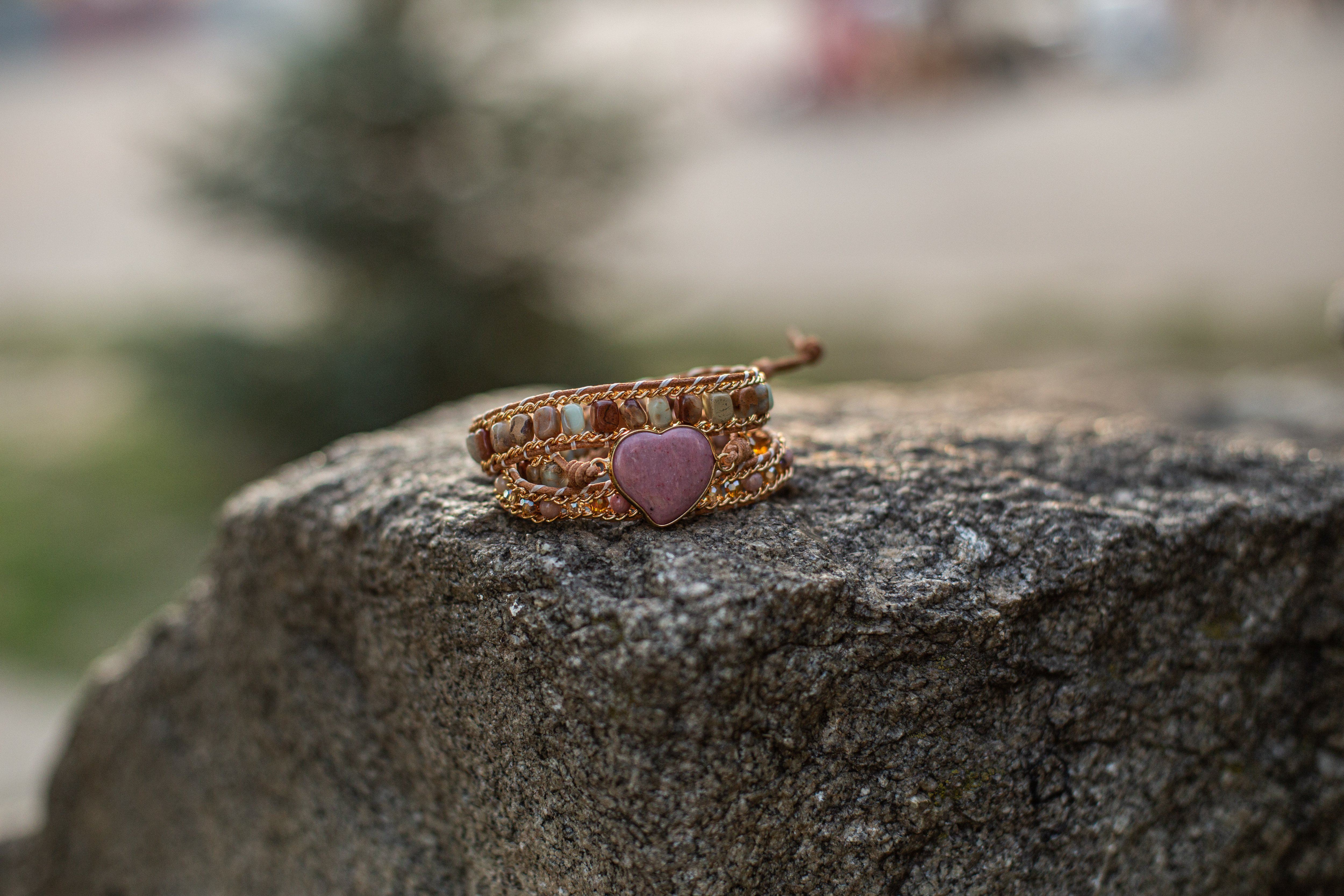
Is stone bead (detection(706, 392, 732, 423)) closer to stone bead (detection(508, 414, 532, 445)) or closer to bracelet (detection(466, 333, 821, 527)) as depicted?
bracelet (detection(466, 333, 821, 527))

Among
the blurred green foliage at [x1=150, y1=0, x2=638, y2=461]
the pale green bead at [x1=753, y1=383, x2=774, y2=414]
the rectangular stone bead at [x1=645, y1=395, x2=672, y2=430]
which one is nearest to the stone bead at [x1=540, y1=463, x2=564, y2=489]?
the rectangular stone bead at [x1=645, y1=395, x2=672, y2=430]

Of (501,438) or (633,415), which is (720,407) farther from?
(501,438)

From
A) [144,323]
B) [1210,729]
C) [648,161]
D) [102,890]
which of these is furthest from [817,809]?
[144,323]

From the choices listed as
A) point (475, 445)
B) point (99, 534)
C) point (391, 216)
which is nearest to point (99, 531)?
point (99, 534)

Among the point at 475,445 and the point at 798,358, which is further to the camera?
the point at 798,358

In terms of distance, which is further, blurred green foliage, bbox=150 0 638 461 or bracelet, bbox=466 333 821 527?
blurred green foliage, bbox=150 0 638 461
